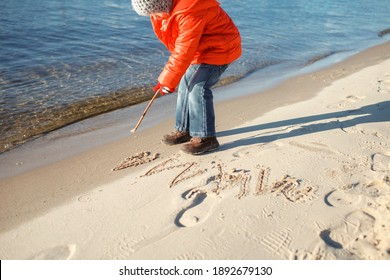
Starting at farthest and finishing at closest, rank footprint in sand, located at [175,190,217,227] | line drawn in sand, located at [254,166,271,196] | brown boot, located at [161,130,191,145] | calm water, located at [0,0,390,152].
→ calm water, located at [0,0,390,152], brown boot, located at [161,130,191,145], line drawn in sand, located at [254,166,271,196], footprint in sand, located at [175,190,217,227]

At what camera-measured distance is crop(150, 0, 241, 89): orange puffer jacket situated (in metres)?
2.97

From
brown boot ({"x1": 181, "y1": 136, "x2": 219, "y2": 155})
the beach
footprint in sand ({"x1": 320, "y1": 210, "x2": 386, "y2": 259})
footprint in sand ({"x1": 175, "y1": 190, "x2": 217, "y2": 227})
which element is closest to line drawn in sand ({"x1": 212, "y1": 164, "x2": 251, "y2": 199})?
the beach

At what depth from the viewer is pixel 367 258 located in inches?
80.6

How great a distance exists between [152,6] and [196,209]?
1621mm

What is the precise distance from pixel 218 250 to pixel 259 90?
12.6 feet

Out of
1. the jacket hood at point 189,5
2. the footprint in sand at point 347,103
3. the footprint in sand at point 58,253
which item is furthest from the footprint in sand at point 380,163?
the footprint in sand at point 58,253

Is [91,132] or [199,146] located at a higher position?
[199,146]

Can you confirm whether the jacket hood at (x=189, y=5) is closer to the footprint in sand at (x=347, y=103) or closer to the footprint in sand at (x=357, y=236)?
the footprint in sand at (x=357, y=236)

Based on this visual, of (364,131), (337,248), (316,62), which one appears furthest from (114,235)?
(316,62)

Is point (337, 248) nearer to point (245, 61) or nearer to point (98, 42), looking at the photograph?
point (245, 61)

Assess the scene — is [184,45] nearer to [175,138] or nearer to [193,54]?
[193,54]

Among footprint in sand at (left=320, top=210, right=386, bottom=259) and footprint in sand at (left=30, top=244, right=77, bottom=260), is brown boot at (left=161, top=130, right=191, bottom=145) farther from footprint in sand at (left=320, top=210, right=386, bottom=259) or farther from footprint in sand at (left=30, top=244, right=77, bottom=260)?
footprint in sand at (left=320, top=210, right=386, bottom=259)

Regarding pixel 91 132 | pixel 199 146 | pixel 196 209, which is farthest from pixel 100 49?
pixel 196 209

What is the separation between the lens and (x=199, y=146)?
3.42m
